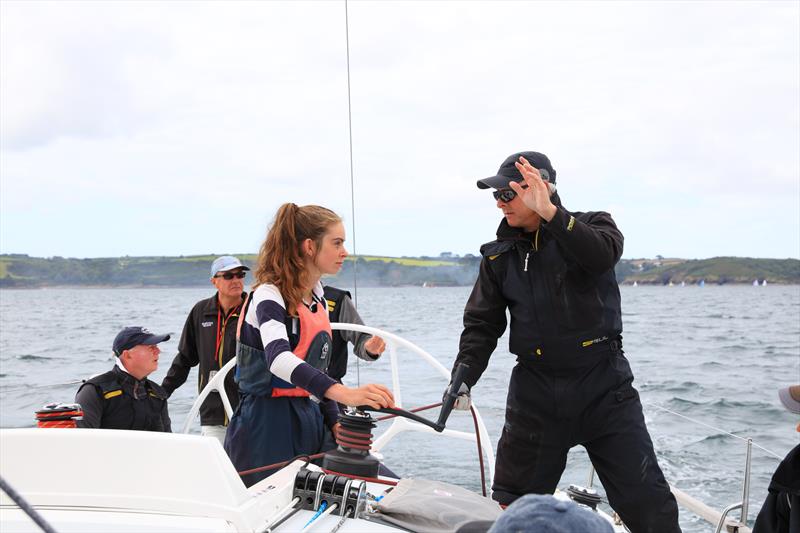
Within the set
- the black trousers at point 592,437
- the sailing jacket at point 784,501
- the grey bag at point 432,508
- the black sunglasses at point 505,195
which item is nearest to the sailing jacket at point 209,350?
the black trousers at point 592,437

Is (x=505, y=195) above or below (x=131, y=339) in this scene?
above

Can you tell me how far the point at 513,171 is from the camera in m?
2.37

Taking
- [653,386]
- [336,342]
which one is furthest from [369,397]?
[653,386]

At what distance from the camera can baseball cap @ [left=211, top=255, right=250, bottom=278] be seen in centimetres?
375

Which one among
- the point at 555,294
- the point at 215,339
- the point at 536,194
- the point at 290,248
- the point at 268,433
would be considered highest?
the point at 536,194

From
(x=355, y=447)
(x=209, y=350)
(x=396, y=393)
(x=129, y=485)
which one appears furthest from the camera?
(x=209, y=350)

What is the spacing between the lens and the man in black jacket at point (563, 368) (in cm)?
230

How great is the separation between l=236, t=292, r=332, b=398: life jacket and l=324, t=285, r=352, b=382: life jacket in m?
0.96

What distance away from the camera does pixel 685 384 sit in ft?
38.0

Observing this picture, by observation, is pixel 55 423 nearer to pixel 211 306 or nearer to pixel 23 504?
pixel 23 504

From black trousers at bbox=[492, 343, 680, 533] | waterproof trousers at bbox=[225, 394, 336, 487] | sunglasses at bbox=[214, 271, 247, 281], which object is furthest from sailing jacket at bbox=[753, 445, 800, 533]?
sunglasses at bbox=[214, 271, 247, 281]

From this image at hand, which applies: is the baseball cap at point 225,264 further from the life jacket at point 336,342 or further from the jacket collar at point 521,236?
the jacket collar at point 521,236

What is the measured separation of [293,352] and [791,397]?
1281 mm

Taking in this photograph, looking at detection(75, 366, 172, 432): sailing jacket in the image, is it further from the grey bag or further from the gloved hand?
the grey bag
